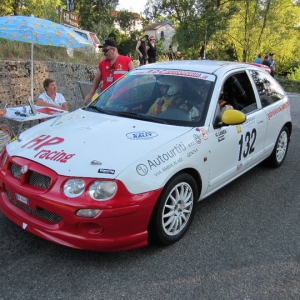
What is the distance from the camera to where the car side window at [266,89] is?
14.6 feet

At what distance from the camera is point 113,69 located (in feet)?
18.1

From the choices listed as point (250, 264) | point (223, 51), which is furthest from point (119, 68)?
point (223, 51)

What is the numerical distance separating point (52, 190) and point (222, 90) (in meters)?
2.20

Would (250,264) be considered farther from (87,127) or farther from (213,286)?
(87,127)

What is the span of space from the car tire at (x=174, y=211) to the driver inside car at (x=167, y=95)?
34.8 inches

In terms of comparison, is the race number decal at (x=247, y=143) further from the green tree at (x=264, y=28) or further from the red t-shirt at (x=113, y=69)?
the green tree at (x=264, y=28)

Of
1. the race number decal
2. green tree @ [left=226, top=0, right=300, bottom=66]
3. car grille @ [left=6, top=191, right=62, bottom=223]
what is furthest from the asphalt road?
green tree @ [left=226, top=0, right=300, bottom=66]

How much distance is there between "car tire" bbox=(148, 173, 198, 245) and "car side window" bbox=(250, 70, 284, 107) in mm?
1991

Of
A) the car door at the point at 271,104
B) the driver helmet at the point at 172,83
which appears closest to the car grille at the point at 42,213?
the driver helmet at the point at 172,83

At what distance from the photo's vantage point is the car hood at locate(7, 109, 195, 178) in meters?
2.61

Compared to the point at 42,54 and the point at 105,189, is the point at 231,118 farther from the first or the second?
the point at 42,54

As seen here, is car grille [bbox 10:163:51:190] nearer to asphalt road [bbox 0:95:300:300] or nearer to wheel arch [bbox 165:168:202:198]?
asphalt road [bbox 0:95:300:300]

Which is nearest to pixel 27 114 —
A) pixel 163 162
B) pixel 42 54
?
pixel 163 162

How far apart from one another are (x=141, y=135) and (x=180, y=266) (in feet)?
3.90
